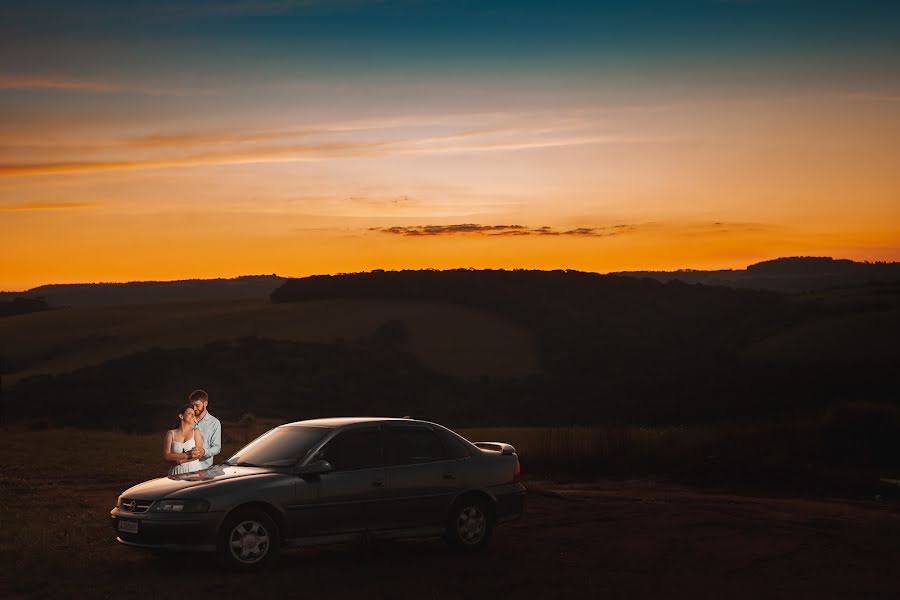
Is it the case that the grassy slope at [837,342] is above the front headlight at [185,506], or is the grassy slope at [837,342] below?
above

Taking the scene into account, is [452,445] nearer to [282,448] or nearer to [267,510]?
[282,448]

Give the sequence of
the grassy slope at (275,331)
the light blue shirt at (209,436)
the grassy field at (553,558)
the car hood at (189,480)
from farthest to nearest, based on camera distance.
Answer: the grassy slope at (275,331)
the light blue shirt at (209,436)
the car hood at (189,480)
the grassy field at (553,558)

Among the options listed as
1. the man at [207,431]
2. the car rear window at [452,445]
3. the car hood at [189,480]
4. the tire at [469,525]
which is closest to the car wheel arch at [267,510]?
the car hood at [189,480]

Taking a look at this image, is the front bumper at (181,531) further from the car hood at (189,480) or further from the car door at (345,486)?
the car door at (345,486)

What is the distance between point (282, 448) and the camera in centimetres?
1332

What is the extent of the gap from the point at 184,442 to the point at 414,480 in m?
2.76

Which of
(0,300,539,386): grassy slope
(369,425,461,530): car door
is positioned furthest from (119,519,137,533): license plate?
(0,300,539,386): grassy slope

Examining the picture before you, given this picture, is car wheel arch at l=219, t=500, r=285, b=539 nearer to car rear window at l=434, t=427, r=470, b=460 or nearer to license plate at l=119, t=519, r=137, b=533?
license plate at l=119, t=519, r=137, b=533

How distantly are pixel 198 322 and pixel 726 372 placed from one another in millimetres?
45097

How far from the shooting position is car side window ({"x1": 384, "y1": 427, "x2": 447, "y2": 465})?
13.5 m

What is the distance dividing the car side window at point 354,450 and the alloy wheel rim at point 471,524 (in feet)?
4.26

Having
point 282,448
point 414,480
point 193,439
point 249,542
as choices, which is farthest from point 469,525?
point 193,439

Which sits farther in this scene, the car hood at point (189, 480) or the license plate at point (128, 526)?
the car hood at point (189, 480)

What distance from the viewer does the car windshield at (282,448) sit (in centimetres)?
1305
